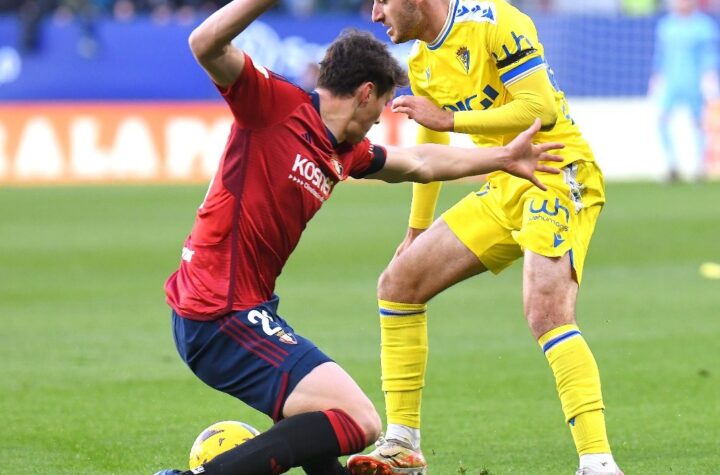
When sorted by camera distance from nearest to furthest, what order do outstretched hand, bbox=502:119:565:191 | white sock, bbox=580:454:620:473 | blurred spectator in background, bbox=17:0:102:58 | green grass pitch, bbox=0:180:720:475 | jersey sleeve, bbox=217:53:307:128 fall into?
jersey sleeve, bbox=217:53:307:128
outstretched hand, bbox=502:119:565:191
white sock, bbox=580:454:620:473
green grass pitch, bbox=0:180:720:475
blurred spectator in background, bbox=17:0:102:58

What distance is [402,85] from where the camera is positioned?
224 inches

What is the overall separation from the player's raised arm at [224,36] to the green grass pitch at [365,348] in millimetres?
2086

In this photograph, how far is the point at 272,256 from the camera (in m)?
5.51

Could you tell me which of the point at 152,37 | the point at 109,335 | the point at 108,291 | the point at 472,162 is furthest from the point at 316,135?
the point at 152,37

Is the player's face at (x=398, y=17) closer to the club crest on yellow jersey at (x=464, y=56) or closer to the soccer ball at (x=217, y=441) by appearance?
the club crest on yellow jersey at (x=464, y=56)

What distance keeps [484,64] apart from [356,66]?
1.05 metres

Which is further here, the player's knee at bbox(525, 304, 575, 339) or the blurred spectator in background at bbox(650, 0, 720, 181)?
the blurred spectator in background at bbox(650, 0, 720, 181)

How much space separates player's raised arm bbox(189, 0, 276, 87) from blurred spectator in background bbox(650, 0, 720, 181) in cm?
1800

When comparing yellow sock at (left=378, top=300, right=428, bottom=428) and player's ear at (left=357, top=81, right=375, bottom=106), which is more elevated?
player's ear at (left=357, top=81, right=375, bottom=106)

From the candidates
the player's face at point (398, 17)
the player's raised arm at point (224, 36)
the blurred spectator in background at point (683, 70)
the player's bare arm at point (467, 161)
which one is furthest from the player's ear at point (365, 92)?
the blurred spectator in background at point (683, 70)

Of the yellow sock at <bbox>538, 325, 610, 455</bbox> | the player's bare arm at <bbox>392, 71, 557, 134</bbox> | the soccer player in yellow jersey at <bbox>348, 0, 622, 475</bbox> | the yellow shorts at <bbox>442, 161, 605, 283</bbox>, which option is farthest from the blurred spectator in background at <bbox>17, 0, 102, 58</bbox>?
the yellow sock at <bbox>538, 325, 610, 455</bbox>

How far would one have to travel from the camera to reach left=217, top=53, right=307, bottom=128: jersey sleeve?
16.9 feet

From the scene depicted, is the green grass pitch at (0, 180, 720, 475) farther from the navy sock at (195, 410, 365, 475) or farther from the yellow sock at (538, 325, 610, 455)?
the navy sock at (195, 410, 365, 475)

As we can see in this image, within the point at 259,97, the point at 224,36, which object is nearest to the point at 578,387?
the point at 259,97
